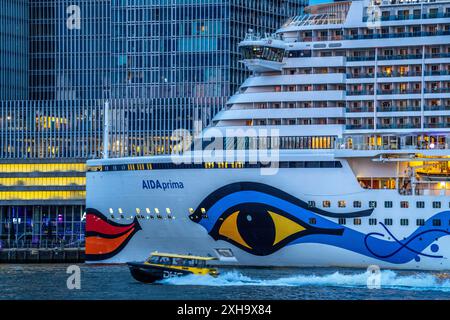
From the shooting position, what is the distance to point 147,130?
11962 cm

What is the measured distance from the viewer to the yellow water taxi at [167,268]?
183 feet

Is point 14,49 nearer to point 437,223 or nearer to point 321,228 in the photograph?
point 321,228

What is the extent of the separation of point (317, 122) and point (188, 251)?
407 inches

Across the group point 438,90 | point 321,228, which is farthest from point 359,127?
point 321,228

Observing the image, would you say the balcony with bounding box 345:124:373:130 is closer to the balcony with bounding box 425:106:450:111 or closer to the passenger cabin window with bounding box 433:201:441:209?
the balcony with bounding box 425:106:450:111

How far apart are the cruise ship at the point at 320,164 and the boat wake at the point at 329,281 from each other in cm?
451

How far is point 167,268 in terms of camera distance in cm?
5612

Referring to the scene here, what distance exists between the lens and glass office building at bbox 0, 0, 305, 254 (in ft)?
393

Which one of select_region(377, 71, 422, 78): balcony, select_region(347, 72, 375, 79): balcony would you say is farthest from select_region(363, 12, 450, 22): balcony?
select_region(347, 72, 375, 79): balcony

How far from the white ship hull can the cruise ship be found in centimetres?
6

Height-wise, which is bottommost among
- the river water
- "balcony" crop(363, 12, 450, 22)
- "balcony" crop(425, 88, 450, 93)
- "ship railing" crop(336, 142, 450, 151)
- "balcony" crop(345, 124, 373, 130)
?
the river water

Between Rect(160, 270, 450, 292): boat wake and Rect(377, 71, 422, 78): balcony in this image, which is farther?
Rect(377, 71, 422, 78): balcony

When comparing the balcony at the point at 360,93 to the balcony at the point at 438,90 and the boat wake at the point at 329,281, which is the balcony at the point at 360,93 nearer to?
the balcony at the point at 438,90

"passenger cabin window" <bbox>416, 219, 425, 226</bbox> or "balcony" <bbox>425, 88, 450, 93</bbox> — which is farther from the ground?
"balcony" <bbox>425, 88, 450, 93</bbox>
